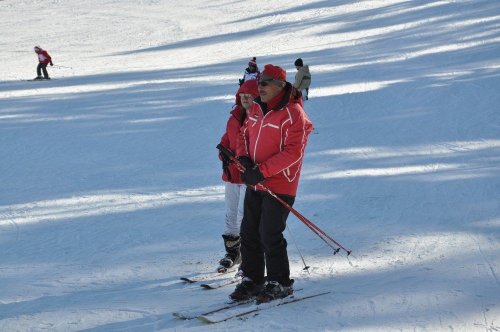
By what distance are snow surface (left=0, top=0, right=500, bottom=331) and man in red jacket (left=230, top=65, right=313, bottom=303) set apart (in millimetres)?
310

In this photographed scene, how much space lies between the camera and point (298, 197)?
28.8 ft

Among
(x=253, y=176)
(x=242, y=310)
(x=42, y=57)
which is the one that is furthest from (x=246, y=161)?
(x=42, y=57)

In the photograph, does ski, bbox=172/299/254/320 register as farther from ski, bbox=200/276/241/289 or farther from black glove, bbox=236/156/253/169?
black glove, bbox=236/156/253/169

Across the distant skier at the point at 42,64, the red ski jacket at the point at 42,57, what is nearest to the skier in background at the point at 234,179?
the distant skier at the point at 42,64

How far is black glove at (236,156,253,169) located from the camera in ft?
16.0

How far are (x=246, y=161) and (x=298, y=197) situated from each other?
3927 millimetres

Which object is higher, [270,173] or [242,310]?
[270,173]

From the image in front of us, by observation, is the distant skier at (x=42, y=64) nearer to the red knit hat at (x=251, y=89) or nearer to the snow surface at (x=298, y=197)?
the snow surface at (x=298, y=197)

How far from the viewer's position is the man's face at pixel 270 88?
189 inches

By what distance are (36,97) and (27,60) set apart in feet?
31.1

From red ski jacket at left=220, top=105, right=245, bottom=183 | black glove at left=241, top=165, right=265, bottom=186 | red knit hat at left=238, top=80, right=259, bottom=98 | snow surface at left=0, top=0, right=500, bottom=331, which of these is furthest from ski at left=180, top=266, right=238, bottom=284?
red knit hat at left=238, top=80, right=259, bottom=98

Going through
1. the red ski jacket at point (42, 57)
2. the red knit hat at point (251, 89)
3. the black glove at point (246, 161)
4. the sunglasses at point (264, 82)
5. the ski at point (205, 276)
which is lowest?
the ski at point (205, 276)

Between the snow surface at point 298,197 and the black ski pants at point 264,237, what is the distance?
32 centimetres

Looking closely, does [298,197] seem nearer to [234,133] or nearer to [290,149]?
[234,133]
